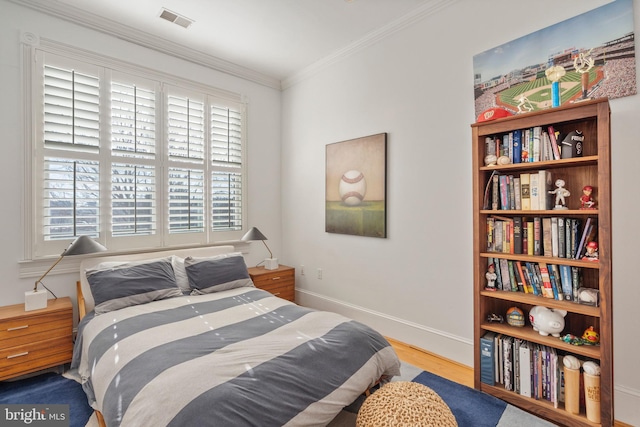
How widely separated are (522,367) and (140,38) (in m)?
4.44

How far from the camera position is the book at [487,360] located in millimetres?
2166

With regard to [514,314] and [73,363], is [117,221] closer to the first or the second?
[73,363]

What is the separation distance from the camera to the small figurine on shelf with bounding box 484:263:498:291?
2.24 metres

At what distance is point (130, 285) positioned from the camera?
8.45 ft

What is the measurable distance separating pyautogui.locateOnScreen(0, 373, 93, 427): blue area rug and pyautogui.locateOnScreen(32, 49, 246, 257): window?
103 centimetres

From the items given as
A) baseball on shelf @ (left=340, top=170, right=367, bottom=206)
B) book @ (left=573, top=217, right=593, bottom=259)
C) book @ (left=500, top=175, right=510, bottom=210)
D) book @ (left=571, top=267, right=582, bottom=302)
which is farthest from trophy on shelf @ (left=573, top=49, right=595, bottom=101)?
baseball on shelf @ (left=340, top=170, right=367, bottom=206)

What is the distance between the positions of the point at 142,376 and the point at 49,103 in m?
2.63

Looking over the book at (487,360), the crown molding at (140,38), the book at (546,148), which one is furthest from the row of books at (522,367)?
the crown molding at (140,38)

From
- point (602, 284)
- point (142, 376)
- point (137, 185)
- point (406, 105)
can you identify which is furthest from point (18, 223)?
point (602, 284)

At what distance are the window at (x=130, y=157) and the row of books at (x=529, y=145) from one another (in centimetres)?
295

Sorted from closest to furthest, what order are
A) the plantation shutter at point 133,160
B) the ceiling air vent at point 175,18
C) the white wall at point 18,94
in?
1. the white wall at point 18,94
2. the ceiling air vent at point 175,18
3. the plantation shutter at point 133,160

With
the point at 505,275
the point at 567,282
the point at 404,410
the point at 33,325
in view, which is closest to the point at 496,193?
the point at 505,275

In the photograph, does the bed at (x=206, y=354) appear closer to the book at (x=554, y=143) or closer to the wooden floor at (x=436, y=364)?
the wooden floor at (x=436, y=364)

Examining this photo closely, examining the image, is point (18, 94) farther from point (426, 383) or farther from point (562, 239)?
point (562, 239)
